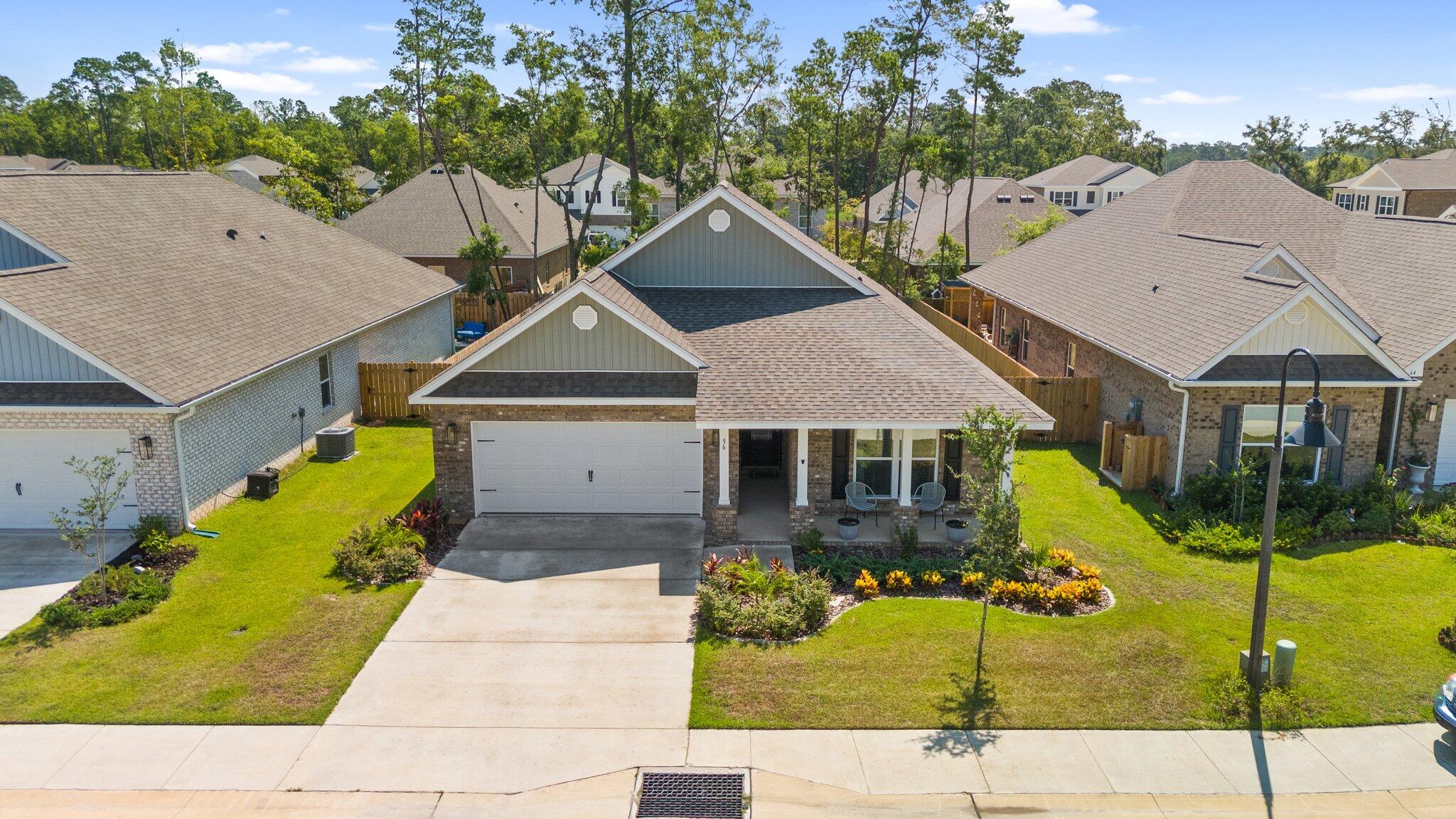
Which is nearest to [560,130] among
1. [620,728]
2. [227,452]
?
[227,452]

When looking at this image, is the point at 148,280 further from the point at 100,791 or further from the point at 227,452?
the point at 100,791

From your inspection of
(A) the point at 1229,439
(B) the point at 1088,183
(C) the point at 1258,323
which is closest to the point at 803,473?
(A) the point at 1229,439

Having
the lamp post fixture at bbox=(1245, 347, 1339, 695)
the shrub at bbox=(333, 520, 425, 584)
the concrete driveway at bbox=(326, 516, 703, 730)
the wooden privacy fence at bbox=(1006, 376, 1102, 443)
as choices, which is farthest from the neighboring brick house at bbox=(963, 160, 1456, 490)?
the shrub at bbox=(333, 520, 425, 584)

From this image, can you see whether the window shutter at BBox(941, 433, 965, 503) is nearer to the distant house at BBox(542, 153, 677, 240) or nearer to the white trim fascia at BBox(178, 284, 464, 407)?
the white trim fascia at BBox(178, 284, 464, 407)

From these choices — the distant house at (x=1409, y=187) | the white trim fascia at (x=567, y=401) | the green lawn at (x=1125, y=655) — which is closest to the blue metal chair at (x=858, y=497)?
the green lawn at (x=1125, y=655)

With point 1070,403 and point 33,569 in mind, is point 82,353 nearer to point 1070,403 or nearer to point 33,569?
point 33,569

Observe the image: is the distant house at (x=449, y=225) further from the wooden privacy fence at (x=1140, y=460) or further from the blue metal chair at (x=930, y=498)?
the wooden privacy fence at (x=1140, y=460)
